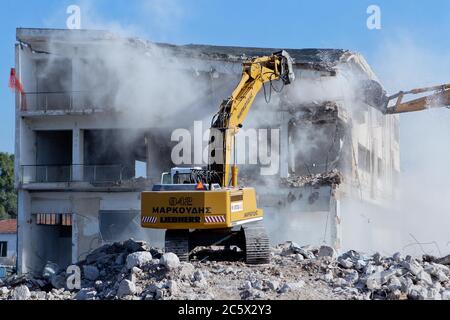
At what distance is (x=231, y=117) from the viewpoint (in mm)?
15508

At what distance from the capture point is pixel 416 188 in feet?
139

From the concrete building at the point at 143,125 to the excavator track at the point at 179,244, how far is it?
37.0ft

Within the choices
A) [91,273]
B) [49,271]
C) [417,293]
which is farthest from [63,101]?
[417,293]

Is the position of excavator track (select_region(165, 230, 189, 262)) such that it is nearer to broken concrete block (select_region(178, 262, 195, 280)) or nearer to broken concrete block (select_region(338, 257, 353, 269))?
broken concrete block (select_region(178, 262, 195, 280))

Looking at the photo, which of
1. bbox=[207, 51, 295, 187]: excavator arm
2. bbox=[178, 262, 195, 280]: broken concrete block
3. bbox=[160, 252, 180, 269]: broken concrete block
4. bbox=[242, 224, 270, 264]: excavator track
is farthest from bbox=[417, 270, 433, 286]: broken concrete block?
bbox=[160, 252, 180, 269]: broken concrete block

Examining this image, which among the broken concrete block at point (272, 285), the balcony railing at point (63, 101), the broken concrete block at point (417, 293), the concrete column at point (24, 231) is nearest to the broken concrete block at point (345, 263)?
the broken concrete block at point (417, 293)

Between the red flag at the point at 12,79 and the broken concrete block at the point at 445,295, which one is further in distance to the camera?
the red flag at the point at 12,79

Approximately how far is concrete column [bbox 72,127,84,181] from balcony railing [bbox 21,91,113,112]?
1.07m

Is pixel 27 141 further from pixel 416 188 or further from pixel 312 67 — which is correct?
pixel 416 188

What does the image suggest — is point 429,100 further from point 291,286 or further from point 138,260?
point 138,260

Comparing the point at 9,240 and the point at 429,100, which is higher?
the point at 429,100

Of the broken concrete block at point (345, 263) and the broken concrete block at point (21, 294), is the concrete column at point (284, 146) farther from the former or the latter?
the broken concrete block at point (21, 294)

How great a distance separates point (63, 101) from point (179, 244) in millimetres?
16541

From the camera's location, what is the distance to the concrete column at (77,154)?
28.2m
